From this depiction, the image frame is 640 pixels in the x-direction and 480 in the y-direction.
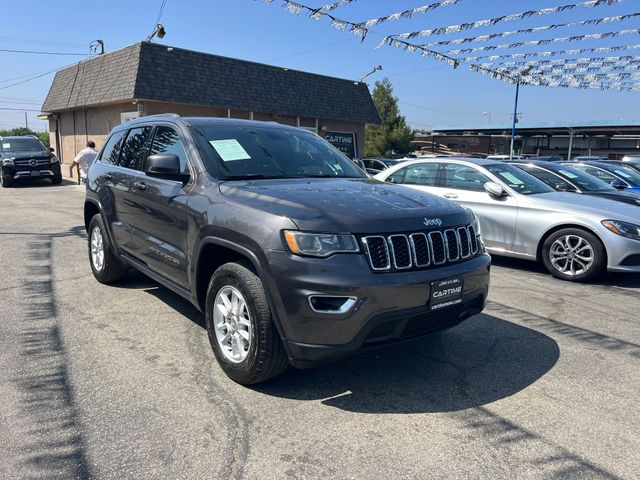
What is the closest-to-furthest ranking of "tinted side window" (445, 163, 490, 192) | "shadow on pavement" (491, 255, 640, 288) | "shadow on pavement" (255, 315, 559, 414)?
"shadow on pavement" (255, 315, 559, 414) → "shadow on pavement" (491, 255, 640, 288) → "tinted side window" (445, 163, 490, 192)

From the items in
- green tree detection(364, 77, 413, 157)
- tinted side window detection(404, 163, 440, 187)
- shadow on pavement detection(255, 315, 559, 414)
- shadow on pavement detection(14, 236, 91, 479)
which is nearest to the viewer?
shadow on pavement detection(14, 236, 91, 479)

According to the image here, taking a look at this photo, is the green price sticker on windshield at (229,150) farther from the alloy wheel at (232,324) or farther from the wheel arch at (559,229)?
the wheel arch at (559,229)

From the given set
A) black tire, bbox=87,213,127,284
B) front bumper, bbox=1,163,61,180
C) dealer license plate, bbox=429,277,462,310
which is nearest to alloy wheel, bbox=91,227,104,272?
black tire, bbox=87,213,127,284

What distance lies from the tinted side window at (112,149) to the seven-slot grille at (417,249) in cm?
359

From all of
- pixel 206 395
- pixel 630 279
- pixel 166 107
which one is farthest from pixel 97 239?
pixel 166 107

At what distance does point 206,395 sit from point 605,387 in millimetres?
2733

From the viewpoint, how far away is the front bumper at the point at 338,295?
2.89 meters

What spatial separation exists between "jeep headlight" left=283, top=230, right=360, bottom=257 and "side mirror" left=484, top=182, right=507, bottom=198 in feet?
15.5

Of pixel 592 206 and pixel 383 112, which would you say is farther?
pixel 383 112

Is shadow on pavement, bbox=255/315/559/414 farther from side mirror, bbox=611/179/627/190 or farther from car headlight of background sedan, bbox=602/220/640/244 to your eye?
side mirror, bbox=611/179/627/190

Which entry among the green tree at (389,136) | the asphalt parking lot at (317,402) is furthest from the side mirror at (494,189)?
the green tree at (389,136)

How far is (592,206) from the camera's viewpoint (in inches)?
261

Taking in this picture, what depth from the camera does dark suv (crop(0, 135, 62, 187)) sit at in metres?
18.1

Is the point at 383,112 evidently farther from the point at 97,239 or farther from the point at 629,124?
the point at 97,239
